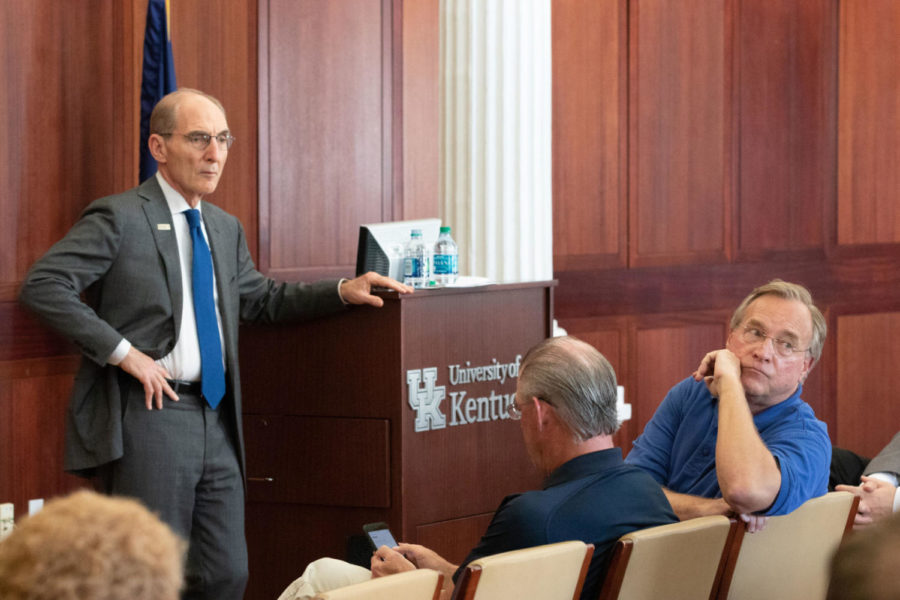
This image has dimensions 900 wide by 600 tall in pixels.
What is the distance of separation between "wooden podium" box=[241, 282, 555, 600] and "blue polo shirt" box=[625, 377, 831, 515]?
714 millimetres

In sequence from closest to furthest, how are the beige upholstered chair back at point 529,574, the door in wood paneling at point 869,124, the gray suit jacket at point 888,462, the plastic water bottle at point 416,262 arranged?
the beige upholstered chair back at point 529,574 → the gray suit jacket at point 888,462 → the plastic water bottle at point 416,262 → the door in wood paneling at point 869,124

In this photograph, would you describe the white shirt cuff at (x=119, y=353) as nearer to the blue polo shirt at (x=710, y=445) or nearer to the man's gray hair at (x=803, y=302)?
the blue polo shirt at (x=710, y=445)

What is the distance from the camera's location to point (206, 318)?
3723 millimetres

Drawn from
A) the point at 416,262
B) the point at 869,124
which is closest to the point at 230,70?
the point at 416,262

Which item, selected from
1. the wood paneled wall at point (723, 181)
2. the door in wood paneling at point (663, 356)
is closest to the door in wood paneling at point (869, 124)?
the wood paneled wall at point (723, 181)

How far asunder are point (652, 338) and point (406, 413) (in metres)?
3.40

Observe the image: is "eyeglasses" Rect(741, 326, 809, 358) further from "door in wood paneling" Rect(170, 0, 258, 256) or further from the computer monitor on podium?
"door in wood paneling" Rect(170, 0, 258, 256)


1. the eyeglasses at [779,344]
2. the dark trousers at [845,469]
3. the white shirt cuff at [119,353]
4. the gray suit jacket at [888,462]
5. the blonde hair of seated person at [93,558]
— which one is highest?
the eyeglasses at [779,344]

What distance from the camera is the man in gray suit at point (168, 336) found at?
354 cm

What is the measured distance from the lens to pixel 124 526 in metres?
1.17

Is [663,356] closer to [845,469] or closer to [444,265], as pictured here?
[845,469]

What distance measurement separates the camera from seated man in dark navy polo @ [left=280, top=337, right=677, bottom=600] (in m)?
2.56

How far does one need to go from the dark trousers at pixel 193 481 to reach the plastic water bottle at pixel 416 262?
0.79 metres

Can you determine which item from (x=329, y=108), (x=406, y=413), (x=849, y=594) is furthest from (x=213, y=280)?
(x=849, y=594)
